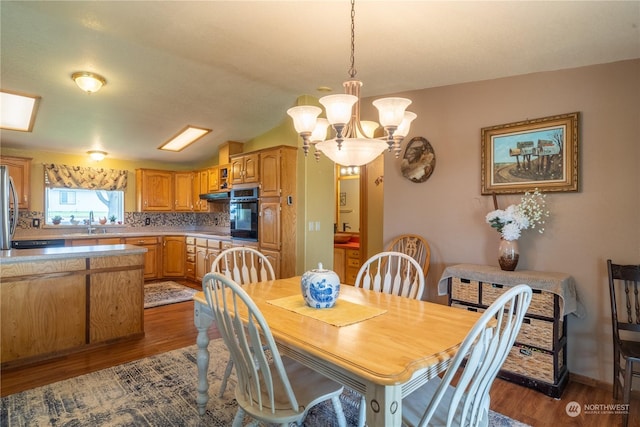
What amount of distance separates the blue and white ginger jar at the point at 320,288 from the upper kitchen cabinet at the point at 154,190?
527 cm

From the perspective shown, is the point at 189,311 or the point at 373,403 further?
the point at 189,311

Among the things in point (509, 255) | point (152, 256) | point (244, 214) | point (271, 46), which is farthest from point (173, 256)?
point (509, 255)

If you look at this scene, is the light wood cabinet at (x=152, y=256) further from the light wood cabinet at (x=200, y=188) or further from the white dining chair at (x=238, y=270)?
the white dining chair at (x=238, y=270)

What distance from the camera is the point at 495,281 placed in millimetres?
2564

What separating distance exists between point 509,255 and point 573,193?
2.10ft

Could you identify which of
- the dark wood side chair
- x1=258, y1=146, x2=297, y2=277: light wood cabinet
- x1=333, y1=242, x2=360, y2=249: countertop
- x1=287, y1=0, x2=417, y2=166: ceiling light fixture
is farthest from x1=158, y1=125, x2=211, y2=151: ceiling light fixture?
the dark wood side chair

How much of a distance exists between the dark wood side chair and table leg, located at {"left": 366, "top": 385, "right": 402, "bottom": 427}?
68.7 inches

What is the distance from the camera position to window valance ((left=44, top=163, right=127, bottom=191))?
5316 millimetres

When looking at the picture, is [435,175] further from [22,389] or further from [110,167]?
[110,167]

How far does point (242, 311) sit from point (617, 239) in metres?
2.54

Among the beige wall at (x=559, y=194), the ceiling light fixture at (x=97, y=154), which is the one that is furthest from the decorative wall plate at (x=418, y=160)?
the ceiling light fixture at (x=97, y=154)

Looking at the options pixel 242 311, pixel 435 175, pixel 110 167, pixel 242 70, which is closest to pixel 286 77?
pixel 242 70

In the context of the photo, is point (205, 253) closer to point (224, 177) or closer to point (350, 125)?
point (224, 177)

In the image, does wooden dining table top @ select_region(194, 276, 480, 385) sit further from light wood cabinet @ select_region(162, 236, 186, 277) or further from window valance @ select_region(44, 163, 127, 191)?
window valance @ select_region(44, 163, 127, 191)
